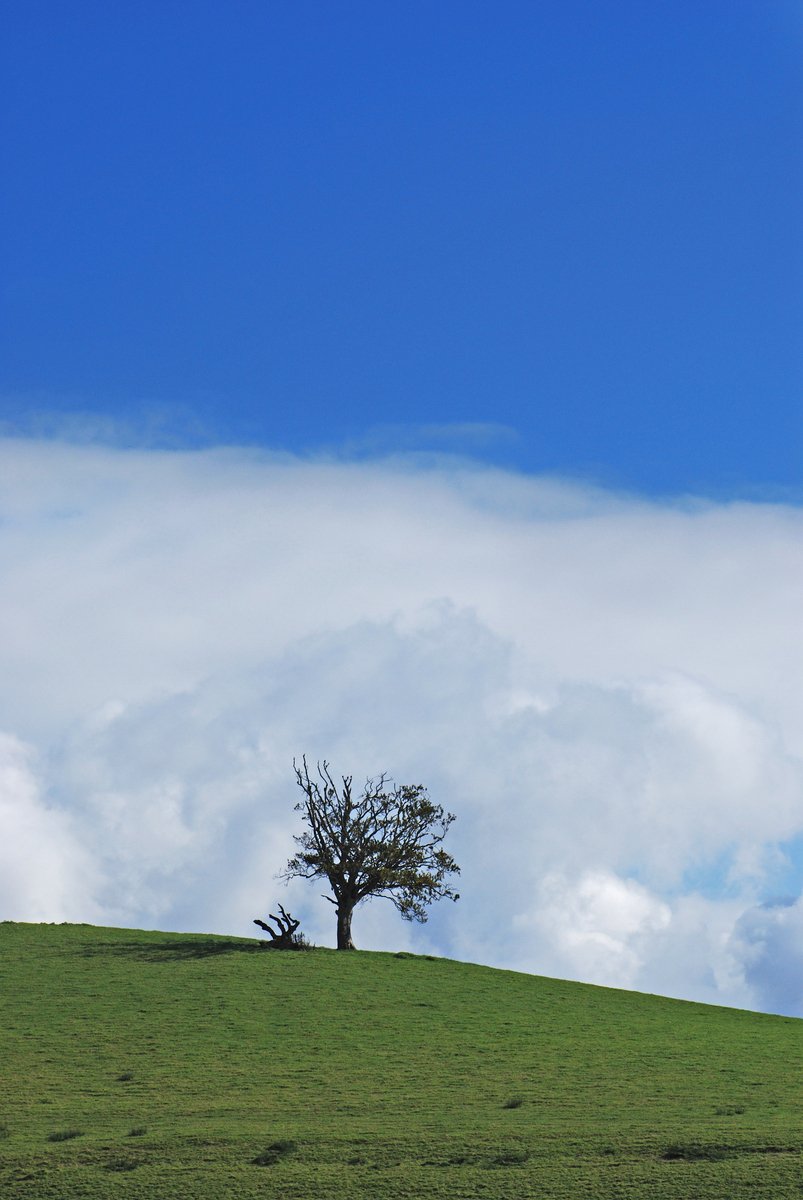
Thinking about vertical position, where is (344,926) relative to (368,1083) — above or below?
above

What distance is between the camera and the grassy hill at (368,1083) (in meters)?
28.4

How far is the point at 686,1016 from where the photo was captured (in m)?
59.5

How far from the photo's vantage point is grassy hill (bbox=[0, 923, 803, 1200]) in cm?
2836

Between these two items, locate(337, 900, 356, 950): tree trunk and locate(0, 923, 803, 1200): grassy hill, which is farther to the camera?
locate(337, 900, 356, 950): tree trunk

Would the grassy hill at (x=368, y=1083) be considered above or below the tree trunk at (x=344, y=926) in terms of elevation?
below

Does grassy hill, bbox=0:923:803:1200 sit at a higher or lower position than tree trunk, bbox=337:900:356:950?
lower

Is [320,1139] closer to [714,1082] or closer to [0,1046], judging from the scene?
[714,1082]

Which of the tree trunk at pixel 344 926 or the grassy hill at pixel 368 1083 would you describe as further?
the tree trunk at pixel 344 926

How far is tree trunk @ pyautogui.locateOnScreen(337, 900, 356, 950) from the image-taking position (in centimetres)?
7056

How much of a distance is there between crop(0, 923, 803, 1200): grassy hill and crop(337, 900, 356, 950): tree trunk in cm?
201

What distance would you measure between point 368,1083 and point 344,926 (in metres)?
31.6

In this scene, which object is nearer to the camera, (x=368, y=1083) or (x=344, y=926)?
(x=368, y=1083)

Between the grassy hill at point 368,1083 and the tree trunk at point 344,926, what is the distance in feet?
6.58

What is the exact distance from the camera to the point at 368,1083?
39.5 metres
